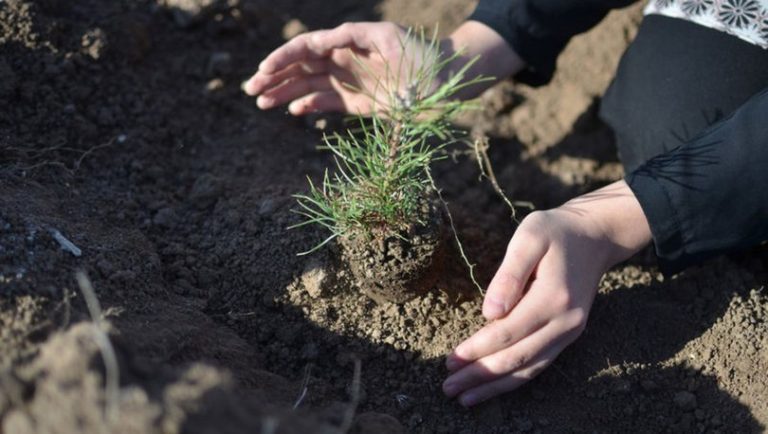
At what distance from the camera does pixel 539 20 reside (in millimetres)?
2371

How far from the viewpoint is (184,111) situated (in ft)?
8.25

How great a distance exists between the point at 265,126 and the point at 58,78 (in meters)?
0.71

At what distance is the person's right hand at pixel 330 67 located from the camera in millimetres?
2256

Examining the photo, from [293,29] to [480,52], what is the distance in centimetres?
88

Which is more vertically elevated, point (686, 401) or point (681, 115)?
point (681, 115)

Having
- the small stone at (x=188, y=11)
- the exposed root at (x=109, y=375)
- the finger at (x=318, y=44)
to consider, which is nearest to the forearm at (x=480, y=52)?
the finger at (x=318, y=44)

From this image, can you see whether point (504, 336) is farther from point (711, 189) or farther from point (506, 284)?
point (711, 189)

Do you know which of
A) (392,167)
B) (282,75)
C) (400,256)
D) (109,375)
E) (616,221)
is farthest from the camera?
(282,75)

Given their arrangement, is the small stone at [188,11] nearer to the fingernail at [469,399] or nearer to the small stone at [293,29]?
the small stone at [293,29]

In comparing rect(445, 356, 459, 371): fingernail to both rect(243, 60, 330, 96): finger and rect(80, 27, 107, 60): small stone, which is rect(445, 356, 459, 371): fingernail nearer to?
rect(243, 60, 330, 96): finger

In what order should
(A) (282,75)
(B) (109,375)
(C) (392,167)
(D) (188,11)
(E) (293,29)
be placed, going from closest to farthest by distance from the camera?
(B) (109,375) → (C) (392,167) → (A) (282,75) → (D) (188,11) → (E) (293,29)

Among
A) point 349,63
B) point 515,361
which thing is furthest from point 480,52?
point 515,361

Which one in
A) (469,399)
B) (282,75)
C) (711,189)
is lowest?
(469,399)

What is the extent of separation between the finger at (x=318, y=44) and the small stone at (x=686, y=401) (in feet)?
4.68
